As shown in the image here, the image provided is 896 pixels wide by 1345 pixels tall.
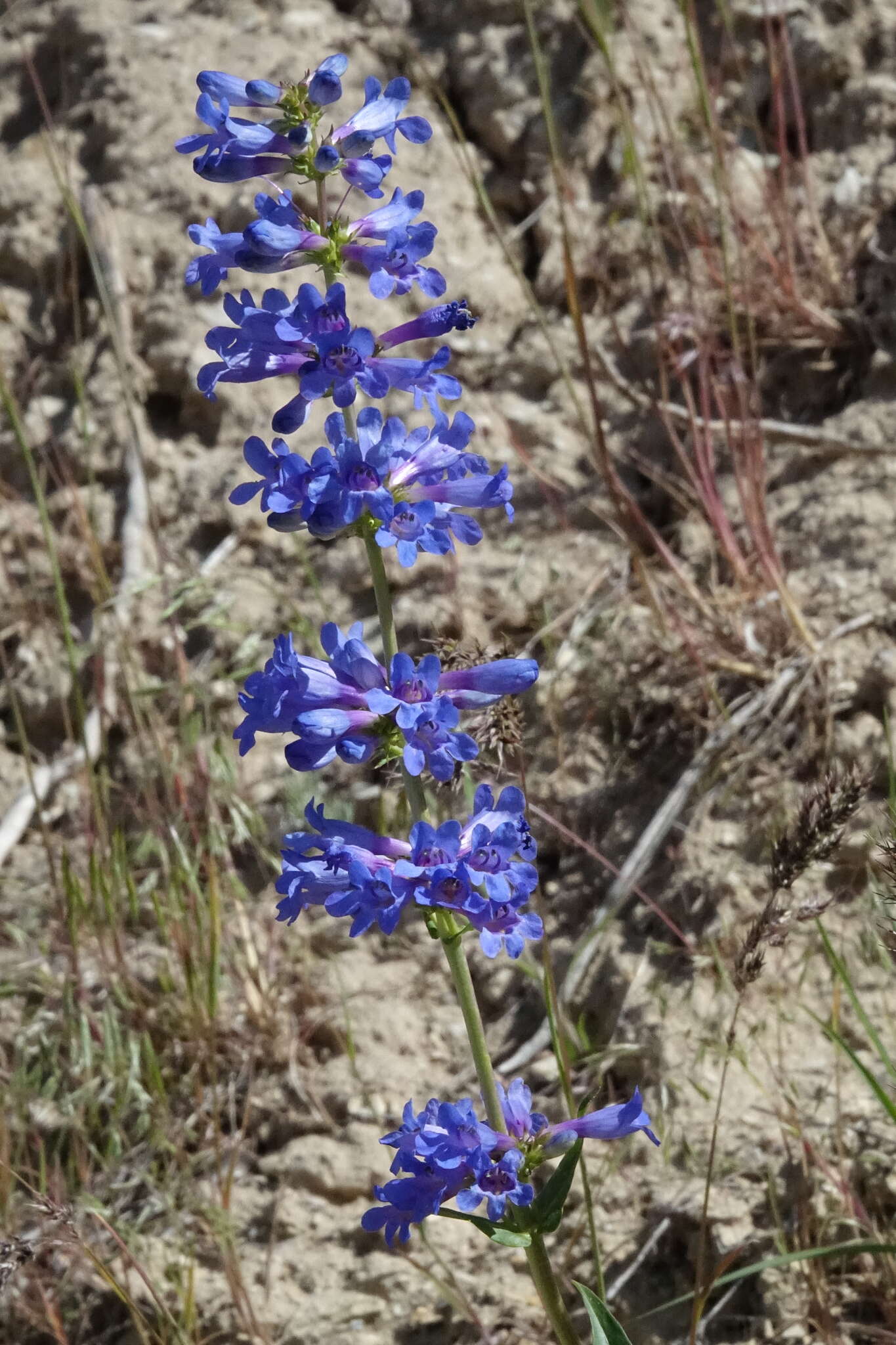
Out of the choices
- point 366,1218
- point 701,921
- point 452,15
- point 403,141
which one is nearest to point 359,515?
point 366,1218

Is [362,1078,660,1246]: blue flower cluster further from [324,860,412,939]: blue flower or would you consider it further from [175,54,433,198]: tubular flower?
[175,54,433,198]: tubular flower

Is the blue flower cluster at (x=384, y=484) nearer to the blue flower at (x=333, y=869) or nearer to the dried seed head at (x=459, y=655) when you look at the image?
the dried seed head at (x=459, y=655)

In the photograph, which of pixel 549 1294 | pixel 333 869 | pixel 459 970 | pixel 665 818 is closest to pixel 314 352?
pixel 333 869

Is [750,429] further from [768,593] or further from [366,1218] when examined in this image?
[366,1218]

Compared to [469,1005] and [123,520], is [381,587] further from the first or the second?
[123,520]

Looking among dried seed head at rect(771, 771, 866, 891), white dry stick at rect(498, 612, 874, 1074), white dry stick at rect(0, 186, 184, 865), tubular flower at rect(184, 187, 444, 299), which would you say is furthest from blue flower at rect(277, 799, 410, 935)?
white dry stick at rect(0, 186, 184, 865)
